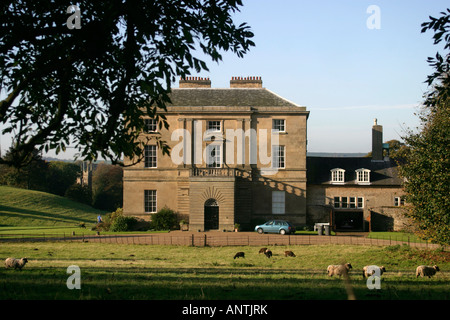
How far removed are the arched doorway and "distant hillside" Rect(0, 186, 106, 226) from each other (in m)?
22.8

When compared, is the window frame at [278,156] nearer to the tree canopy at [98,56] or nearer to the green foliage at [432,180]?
the green foliage at [432,180]

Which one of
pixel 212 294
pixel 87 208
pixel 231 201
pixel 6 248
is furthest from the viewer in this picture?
pixel 87 208

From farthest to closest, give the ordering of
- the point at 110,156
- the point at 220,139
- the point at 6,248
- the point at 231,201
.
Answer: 1. the point at 220,139
2. the point at 231,201
3. the point at 6,248
4. the point at 110,156

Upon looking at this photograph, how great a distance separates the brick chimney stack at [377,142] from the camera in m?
51.3

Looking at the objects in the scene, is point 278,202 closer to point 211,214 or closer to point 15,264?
point 211,214

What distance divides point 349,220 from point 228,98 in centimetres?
1740

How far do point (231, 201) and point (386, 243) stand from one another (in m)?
14.9

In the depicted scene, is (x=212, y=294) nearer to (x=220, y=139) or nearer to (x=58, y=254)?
(x=58, y=254)

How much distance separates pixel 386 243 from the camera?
33.4 m

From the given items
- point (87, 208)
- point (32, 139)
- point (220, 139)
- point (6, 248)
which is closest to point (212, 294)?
point (32, 139)

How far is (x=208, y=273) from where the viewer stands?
17.3 meters

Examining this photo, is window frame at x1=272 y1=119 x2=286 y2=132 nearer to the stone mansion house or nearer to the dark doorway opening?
the stone mansion house

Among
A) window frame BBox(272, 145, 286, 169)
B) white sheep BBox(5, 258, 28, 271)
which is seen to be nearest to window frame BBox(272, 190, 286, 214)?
window frame BBox(272, 145, 286, 169)

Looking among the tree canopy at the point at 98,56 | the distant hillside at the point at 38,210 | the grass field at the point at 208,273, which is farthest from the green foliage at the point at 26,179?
the tree canopy at the point at 98,56
